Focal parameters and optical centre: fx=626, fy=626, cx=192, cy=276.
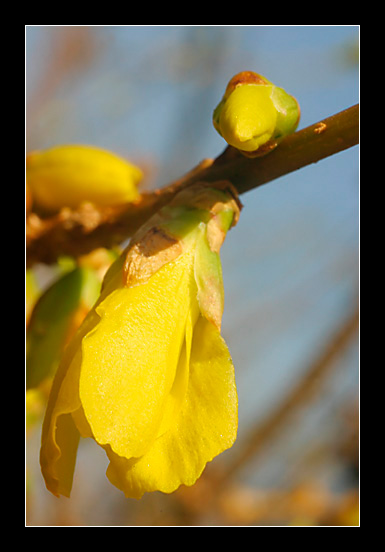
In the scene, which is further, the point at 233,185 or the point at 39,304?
the point at 39,304

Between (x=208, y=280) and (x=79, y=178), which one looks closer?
(x=208, y=280)

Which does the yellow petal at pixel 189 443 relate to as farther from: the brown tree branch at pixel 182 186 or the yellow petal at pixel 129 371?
the brown tree branch at pixel 182 186

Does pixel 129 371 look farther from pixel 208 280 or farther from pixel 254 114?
pixel 254 114

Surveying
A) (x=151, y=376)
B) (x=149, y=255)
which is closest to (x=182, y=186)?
(x=149, y=255)

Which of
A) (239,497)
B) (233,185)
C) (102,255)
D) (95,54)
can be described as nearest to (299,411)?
(239,497)

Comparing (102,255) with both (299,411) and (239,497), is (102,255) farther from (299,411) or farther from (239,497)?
(239,497)

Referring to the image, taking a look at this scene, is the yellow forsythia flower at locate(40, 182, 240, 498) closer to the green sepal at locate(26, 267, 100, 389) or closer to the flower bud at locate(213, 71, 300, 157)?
the flower bud at locate(213, 71, 300, 157)

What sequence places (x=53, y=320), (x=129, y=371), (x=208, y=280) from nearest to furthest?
(x=129, y=371)
(x=208, y=280)
(x=53, y=320)
